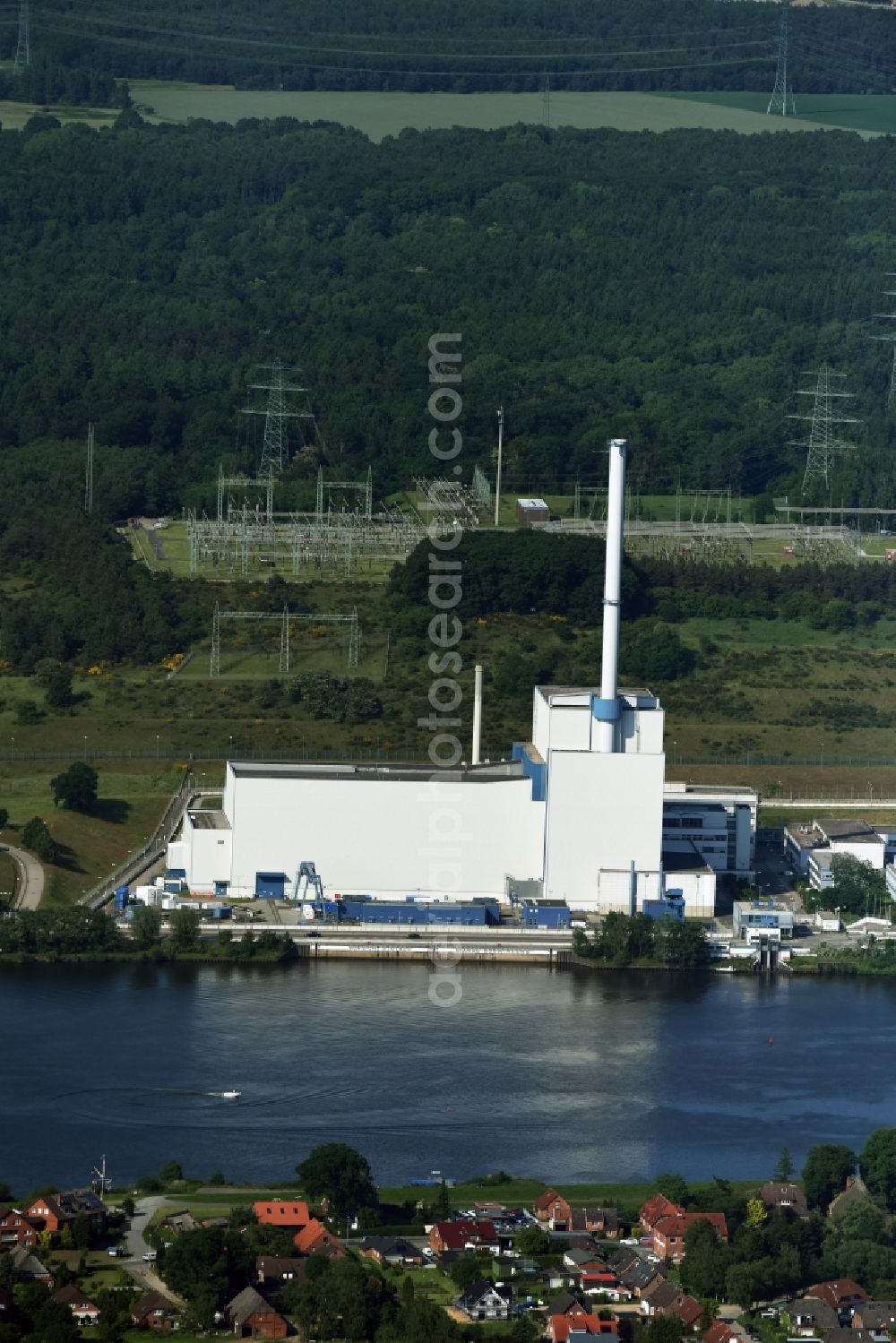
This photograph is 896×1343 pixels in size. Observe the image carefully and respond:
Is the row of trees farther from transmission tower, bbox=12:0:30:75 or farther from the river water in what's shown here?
transmission tower, bbox=12:0:30:75

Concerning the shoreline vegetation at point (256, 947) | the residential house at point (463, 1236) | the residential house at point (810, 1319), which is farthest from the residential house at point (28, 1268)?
the shoreline vegetation at point (256, 947)

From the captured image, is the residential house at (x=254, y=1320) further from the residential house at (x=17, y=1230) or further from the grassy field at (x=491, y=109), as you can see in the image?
the grassy field at (x=491, y=109)

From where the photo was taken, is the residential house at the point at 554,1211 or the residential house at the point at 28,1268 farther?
the residential house at the point at 554,1211

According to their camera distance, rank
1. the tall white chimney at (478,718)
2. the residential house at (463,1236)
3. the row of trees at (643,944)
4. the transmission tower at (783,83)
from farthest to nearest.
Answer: the transmission tower at (783,83), the tall white chimney at (478,718), the row of trees at (643,944), the residential house at (463,1236)

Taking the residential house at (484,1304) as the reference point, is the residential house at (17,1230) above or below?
above

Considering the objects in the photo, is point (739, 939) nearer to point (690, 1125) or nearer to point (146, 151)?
point (690, 1125)

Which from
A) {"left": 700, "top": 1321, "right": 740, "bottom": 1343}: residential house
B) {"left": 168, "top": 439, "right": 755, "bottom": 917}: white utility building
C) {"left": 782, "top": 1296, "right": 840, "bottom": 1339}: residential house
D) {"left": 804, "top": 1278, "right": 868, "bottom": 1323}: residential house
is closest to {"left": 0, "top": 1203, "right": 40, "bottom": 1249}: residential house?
{"left": 700, "top": 1321, "right": 740, "bottom": 1343}: residential house

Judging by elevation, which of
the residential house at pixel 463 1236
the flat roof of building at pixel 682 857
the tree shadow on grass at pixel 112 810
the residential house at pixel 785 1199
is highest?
the tree shadow on grass at pixel 112 810
